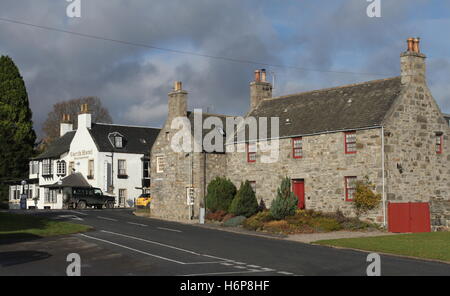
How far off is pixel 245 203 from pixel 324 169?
18.3 feet

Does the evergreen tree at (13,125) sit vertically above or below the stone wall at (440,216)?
above

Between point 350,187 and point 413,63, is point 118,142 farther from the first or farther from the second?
point 413,63

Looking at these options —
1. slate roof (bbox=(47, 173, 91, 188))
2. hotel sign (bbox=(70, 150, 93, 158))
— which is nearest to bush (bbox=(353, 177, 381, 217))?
slate roof (bbox=(47, 173, 91, 188))

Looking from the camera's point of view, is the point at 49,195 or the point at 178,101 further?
the point at 49,195

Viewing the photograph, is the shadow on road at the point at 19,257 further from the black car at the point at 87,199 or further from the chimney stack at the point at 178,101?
the black car at the point at 87,199

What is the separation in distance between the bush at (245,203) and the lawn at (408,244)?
436 inches

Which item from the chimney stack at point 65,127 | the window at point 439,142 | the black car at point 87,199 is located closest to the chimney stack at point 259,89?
the window at point 439,142

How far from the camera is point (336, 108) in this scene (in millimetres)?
40938

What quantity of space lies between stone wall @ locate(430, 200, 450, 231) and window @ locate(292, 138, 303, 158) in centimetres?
888

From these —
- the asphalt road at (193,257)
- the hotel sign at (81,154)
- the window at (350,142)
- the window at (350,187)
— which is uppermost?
the hotel sign at (81,154)

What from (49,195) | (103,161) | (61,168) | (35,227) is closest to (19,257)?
(35,227)

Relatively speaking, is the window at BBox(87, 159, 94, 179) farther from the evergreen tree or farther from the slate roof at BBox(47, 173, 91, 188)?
the evergreen tree

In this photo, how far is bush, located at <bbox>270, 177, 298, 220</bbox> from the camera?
37312 mm

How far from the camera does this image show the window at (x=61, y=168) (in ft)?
Result: 230
